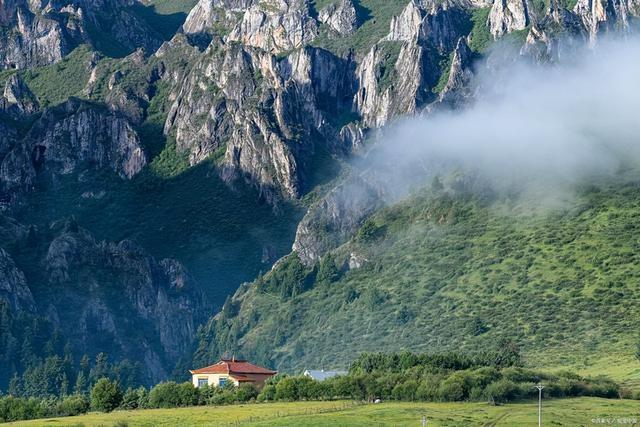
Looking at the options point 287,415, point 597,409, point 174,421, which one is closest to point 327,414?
point 287,415

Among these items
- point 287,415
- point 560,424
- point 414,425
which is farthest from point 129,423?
point 560,424

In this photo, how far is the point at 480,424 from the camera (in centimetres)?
18712

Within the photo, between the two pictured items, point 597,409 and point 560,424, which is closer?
point 560,424

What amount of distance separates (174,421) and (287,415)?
44.0ft

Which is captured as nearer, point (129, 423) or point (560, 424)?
point (560, 424)

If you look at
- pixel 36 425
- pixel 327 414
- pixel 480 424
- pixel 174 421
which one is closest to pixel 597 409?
pixel 480 424

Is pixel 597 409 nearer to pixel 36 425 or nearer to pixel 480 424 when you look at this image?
pixel 480 424

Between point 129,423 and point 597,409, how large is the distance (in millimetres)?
55267

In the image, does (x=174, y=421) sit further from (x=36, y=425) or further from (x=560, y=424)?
(x=560, y=424)

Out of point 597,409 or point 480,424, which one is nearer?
point 480,424

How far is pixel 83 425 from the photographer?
19788 centimetres

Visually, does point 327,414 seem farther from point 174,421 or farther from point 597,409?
point 597,409

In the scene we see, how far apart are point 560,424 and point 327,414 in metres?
28.9

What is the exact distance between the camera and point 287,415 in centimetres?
19938
